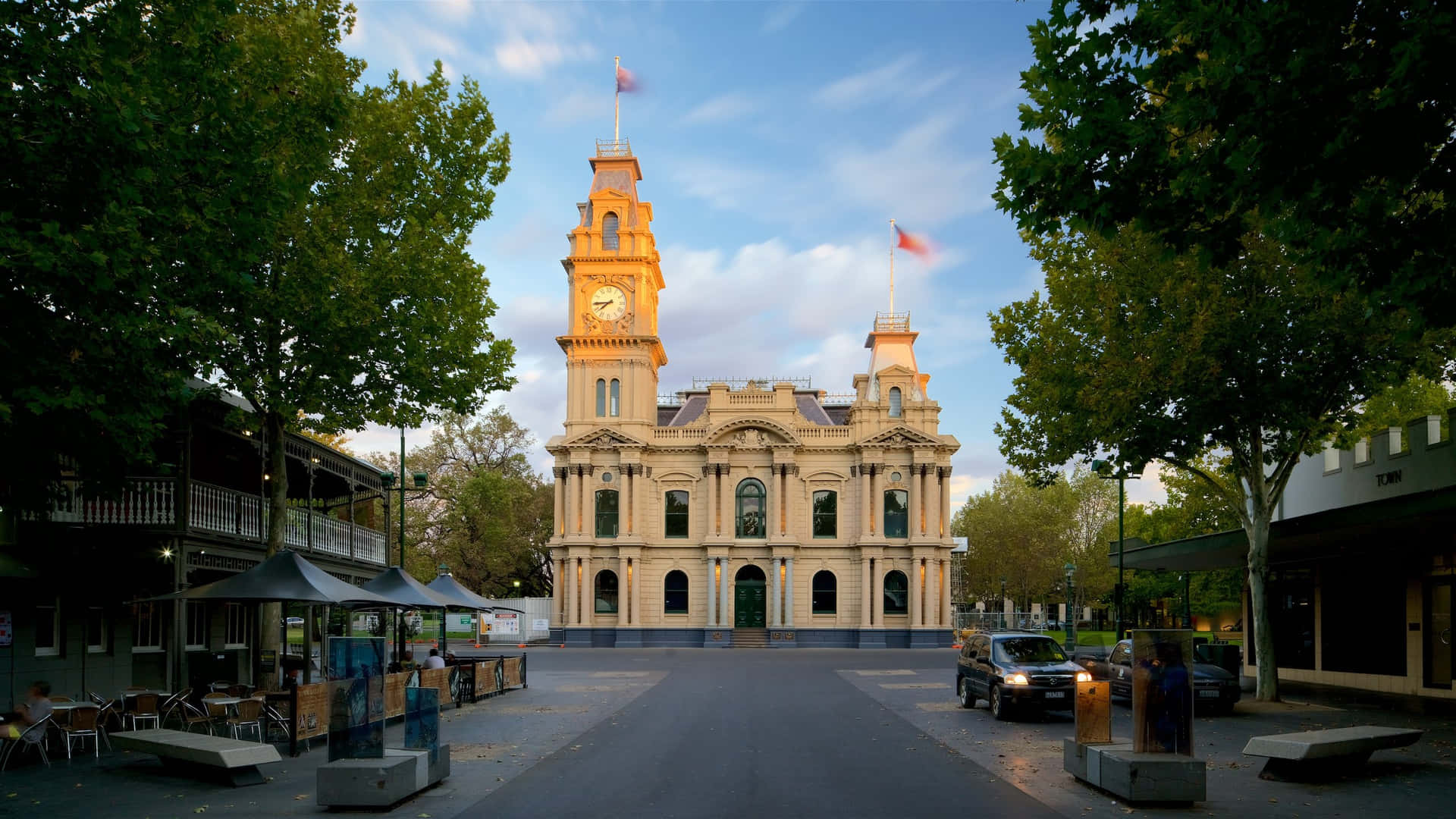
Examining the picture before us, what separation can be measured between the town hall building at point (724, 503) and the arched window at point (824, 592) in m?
0.09

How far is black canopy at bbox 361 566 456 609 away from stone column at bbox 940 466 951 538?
3962cm

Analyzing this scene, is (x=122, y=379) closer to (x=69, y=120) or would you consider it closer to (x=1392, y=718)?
(x=69, y=120)

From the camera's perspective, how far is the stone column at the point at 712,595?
194ft

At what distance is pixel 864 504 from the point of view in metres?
59.6

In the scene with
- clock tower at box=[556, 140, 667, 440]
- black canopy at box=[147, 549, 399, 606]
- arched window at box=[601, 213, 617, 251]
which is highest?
arched window at box=[601, 213, 617, 251]

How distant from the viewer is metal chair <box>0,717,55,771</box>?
14435mm

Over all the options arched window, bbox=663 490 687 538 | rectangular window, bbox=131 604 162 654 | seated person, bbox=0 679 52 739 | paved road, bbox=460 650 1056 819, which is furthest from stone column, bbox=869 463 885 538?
seated person, bbox=0 679 52 739

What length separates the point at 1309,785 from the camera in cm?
1301

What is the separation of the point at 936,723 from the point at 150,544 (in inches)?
591

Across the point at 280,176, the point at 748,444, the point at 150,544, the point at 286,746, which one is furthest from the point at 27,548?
the point at 748,444

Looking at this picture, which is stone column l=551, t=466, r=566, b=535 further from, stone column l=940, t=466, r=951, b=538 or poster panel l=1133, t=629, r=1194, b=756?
poster panel l=1133, t=629, r=1194, b=756

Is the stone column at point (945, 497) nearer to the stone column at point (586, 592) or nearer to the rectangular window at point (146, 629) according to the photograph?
the stone column at point (586, 592)

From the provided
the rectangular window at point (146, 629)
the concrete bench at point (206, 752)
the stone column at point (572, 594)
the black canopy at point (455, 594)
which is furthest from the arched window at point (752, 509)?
the concrete bench at point (206, 752)

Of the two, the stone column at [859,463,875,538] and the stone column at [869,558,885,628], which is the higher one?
the stone column at [859,463,875,538]
